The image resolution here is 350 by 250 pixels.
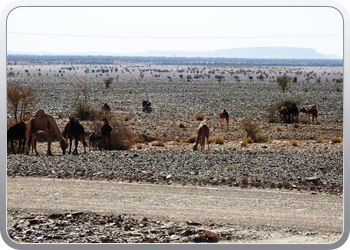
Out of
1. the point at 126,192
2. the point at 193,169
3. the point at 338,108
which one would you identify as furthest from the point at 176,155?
the point at 338,108

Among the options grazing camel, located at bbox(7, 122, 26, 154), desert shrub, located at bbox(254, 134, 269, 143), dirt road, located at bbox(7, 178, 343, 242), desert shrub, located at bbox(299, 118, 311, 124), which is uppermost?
grazing camel, located at bbox(7, 122, 26, 154)

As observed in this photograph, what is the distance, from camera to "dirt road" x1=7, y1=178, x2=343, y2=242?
1211 cm

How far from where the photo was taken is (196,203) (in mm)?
13719

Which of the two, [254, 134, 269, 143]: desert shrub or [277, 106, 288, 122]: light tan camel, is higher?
[277, 106, 288, 122]: light tan camel

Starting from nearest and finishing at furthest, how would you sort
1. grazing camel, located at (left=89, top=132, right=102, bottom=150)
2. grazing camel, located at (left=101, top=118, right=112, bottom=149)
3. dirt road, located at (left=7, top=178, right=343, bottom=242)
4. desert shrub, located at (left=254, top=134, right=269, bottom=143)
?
1. dirt road, located at (left=7, top=178, right=343, bottom=242)
2. grazing camel, located at (left=89, top=132, right=102, bottom=150)
3. grazing camel, located at (left=101, top=118, right=112, bottom=149)
4. desert shrub, located at (left=254, top=134, right=269, bottom=143)

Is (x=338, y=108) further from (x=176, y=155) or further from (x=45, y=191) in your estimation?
(x=45, y=191)

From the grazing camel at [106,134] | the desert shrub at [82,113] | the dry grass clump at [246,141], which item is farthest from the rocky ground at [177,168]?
the grazing camel at [106,134]

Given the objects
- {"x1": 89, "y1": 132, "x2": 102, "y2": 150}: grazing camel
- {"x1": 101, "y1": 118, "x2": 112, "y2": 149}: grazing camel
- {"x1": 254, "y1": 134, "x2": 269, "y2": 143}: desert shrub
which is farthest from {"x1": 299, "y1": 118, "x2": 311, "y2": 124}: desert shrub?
{"x1": 89, "y1": 132, "x2": 102, "y2": 150}: grazing camel

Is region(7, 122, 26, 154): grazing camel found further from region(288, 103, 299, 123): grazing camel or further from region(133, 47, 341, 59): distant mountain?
region(288, 103, 299, 123): grazing camel

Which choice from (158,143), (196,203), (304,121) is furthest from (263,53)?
(196,203)

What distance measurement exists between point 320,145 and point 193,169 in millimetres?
10579

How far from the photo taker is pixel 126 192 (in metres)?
14.8

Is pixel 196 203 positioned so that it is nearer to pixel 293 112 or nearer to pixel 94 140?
pixel 94 140

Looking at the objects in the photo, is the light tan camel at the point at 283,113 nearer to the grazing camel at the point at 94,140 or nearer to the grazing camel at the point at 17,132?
the grazing camel at the point at 94,140
